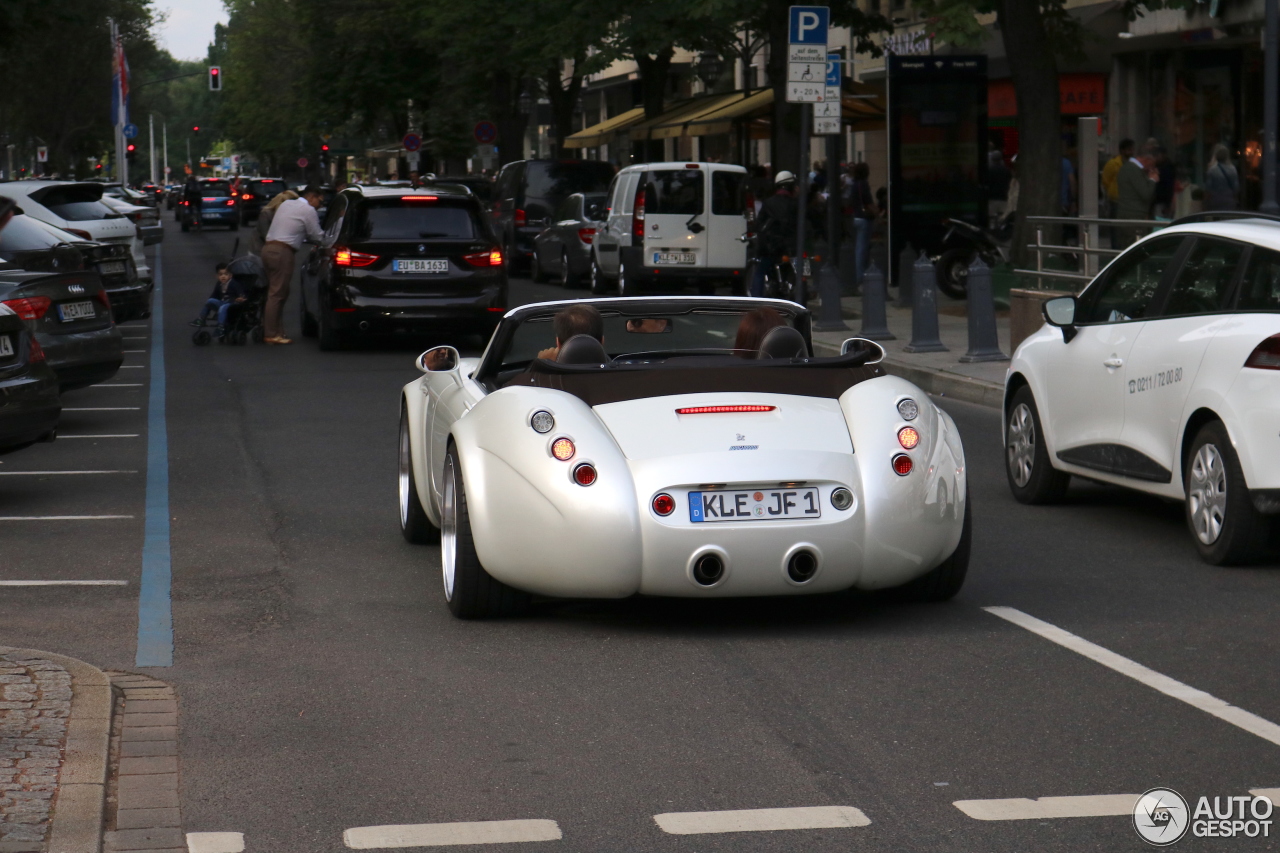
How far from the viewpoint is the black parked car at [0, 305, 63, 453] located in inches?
413

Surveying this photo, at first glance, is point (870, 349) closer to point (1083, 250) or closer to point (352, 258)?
point (1083, 250)

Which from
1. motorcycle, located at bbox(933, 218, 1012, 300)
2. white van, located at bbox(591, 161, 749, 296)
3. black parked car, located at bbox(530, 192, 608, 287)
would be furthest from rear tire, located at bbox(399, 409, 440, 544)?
black parked car, located at bbox(530, 192, 608, 287)

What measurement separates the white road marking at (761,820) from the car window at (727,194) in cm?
2218

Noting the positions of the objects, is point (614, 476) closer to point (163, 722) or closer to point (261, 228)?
point (163, 722)

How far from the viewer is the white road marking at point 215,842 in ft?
14.9

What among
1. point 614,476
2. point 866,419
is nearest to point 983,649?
point 866,419

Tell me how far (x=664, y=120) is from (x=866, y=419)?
3682 cm

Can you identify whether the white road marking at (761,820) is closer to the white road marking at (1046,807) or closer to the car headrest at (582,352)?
the white road marking at (1046,807)

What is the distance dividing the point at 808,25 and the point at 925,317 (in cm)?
360

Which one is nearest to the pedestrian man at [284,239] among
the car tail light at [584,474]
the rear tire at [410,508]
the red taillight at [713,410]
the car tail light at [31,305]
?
the car tail light at [31,305]

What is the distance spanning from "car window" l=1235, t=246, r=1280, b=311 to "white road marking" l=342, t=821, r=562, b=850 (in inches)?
184

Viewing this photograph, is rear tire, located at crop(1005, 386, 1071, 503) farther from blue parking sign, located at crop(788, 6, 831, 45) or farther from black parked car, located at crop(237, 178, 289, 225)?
black parked car, located at crop(237, 178, 289, 225)

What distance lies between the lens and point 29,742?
17.2ft

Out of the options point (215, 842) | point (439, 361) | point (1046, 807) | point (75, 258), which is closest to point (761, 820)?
point (1046, 807)
